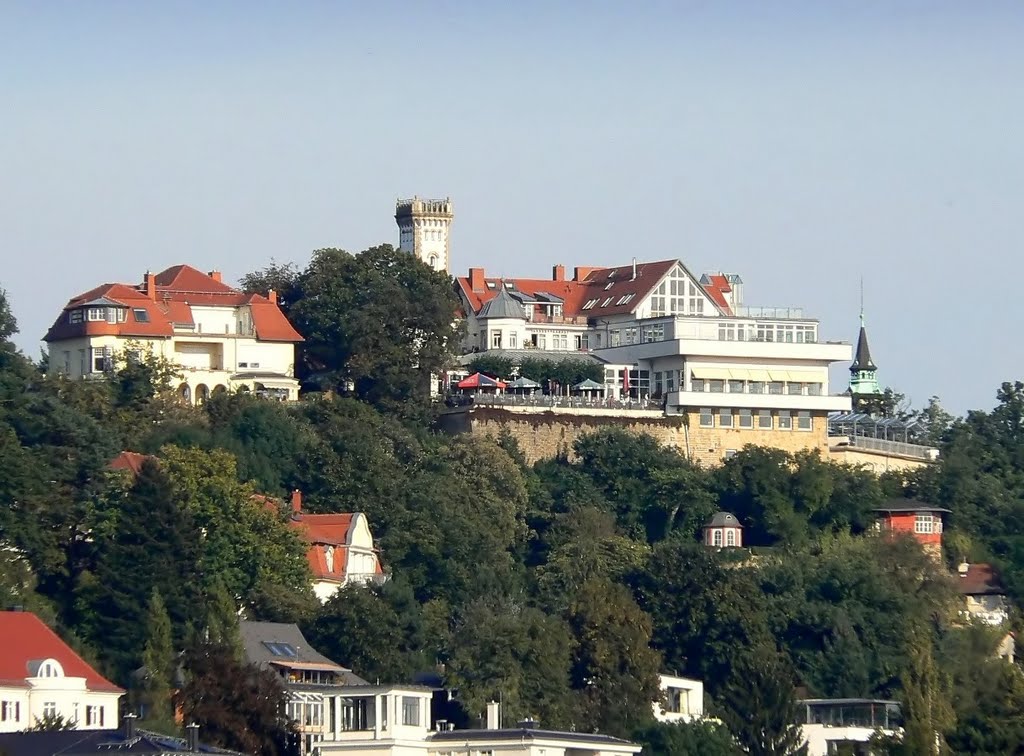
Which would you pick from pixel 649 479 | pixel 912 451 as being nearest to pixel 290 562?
pixel 649 479

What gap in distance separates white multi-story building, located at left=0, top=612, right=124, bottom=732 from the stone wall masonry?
28038 mm

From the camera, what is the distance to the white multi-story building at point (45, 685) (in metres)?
71.9

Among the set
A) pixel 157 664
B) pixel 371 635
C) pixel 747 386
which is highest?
pixel 747 386

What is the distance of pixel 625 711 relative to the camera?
80750 mm

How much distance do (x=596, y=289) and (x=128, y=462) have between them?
96.4ft

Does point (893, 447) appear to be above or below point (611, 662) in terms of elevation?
above

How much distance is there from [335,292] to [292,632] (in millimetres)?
22359

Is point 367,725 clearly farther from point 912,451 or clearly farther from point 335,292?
point 912,451

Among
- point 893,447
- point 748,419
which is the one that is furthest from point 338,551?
point 893,447

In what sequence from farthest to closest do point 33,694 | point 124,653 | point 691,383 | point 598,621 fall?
1. point 691,383
2. point 598,621
3. point 124,653
4. point 33,694

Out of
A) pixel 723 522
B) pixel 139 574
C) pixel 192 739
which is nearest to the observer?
pixel 192 739

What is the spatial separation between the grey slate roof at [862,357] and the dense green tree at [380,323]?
31629 mm

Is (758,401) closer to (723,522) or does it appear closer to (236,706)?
(723,522)

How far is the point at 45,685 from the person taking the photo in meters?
72.4
